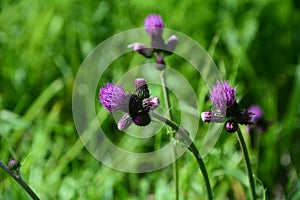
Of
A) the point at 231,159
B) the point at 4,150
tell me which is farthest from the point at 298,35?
the point at 4,150

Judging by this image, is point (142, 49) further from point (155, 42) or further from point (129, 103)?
point (129, 103)

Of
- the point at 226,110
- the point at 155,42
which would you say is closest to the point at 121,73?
the point at 155,42

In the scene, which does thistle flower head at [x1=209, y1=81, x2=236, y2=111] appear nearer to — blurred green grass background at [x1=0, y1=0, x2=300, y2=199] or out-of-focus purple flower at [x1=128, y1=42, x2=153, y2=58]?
out-of-focus purple flower at [x1=128, y1=42, x2=153, y2=58]

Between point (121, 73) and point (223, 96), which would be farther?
point (121, 73)

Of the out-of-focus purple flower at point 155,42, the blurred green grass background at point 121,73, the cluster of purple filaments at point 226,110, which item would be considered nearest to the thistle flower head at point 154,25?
the out-of-focus purple flower at point 155,42

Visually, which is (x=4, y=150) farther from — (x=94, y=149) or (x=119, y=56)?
(x=119, y=56)

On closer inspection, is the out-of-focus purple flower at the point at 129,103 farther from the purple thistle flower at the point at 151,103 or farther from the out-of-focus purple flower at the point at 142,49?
the out-of-focus purple flower at the point at 142,49

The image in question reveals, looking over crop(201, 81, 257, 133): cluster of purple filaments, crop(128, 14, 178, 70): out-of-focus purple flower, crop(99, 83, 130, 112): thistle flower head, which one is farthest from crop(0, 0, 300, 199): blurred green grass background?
crop(99, 83, 130, 112): thistle flower head
